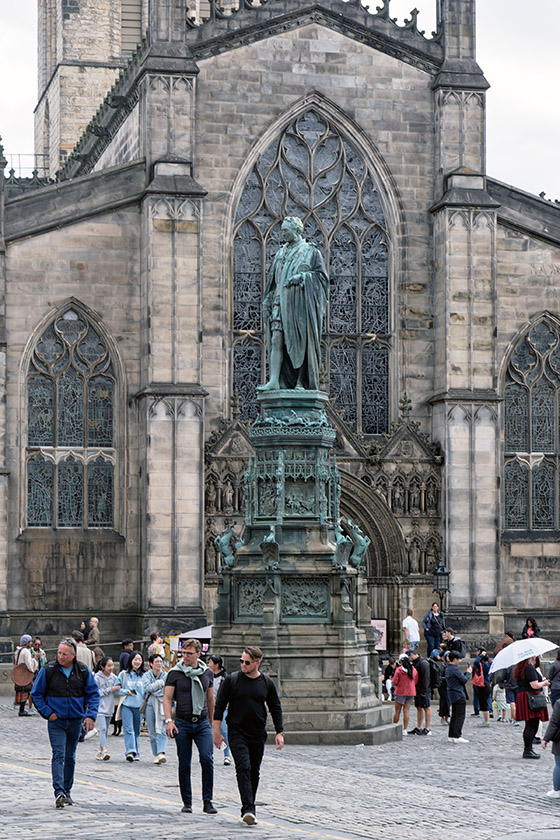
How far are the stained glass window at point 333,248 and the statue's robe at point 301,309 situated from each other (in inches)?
472

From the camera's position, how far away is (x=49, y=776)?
58.8 ft

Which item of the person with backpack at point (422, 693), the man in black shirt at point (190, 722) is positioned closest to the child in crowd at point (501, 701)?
the person with backpack at point (422, 693)

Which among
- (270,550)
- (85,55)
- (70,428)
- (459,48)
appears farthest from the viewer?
(85,55)

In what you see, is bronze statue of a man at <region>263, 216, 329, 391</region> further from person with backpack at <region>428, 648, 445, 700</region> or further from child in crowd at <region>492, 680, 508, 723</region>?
child in crowd at <region>492, 680, 508, 723</region>

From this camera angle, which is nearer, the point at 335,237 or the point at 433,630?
the point at 433,630

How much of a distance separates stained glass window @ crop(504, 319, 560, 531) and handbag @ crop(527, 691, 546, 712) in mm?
14930

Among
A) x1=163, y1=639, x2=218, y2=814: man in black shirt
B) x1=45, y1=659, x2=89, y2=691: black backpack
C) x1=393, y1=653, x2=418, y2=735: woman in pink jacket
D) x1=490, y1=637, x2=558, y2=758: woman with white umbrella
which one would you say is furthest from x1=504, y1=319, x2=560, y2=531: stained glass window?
x1=45, y1=659, x2=89, y2=691: black backpack

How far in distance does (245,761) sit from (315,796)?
8.61 feet

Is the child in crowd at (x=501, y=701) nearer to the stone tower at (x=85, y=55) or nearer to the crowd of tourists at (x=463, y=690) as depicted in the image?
the crowd of tourists at (x=463, y=690)

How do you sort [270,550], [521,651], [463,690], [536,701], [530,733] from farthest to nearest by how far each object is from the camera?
[463,690] → [270,550] → [530,733] → [536,701] → [521,651]

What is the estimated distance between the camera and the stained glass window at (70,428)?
34.1m

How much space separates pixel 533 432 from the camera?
3628cm

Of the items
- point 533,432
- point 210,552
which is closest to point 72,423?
point 210,552

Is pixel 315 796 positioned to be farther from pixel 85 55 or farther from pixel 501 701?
pixel 85 55
